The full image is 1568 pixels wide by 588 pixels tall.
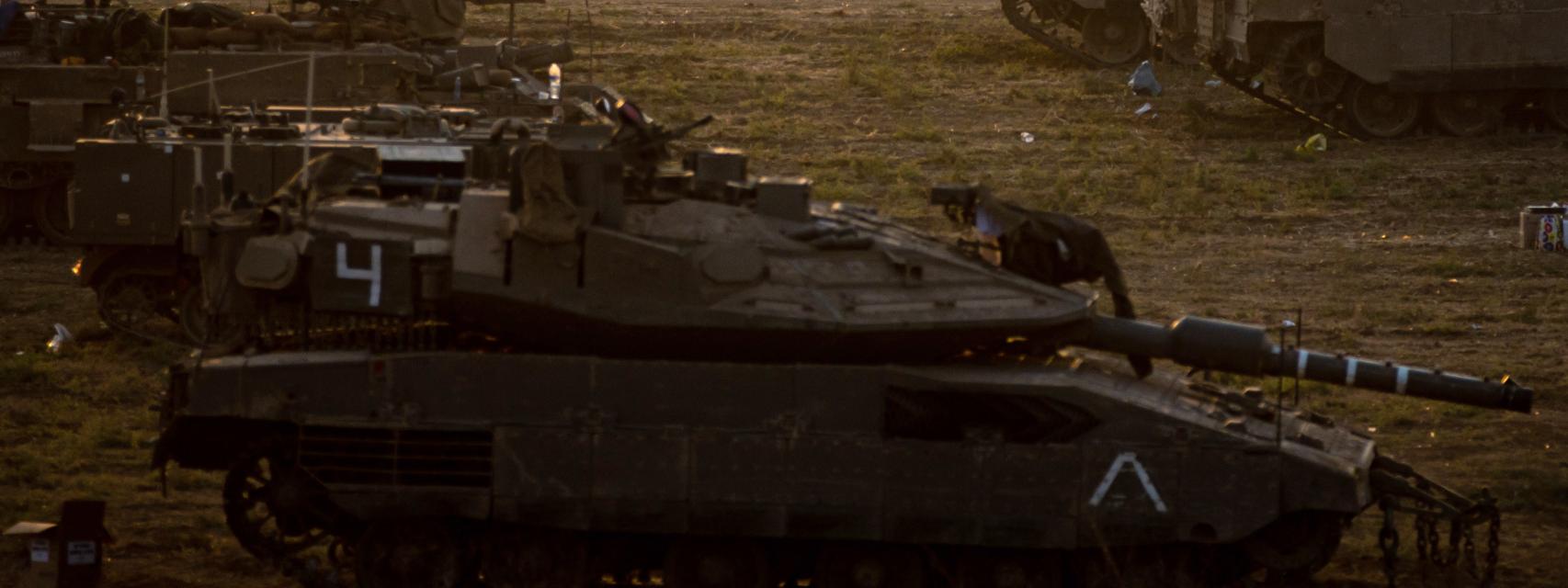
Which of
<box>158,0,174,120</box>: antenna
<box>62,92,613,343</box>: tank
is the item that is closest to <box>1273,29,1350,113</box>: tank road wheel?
<box>62,92,613,343</box>: tank

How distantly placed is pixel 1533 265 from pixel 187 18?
45.3 feet

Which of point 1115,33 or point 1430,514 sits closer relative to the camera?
point 1430,514

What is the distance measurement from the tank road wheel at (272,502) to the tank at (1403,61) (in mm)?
19706

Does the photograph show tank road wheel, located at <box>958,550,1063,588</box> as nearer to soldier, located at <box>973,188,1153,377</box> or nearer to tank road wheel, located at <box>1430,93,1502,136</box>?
soldier, located at <box>973,188,1153,377</box>

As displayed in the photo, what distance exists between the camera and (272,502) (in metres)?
11.0

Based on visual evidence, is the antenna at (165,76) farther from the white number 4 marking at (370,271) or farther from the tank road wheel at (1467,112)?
the tank road wheel at (1467,112)

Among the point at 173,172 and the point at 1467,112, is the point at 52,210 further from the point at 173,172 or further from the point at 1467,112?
the point at 1467,112

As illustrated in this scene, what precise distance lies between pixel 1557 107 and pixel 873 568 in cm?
2111

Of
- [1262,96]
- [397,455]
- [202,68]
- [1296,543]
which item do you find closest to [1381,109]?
[1262,96]

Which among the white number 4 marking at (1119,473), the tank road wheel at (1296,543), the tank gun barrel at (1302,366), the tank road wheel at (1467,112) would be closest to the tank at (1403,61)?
the tank road wheel at (1467,112)

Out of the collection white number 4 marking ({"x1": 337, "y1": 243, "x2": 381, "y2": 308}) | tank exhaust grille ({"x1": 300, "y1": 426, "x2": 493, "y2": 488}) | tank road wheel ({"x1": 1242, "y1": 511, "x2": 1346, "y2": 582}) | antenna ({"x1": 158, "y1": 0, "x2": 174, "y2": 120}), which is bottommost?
tank road wheel ({"x1": 1242, "y1": 511, "x2": 1346, "y2": 582})

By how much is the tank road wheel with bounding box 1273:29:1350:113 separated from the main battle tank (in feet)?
60.5

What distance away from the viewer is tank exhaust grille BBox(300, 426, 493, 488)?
10.6 metres

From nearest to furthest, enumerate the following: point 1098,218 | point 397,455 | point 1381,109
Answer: point 397,455
point 1098,218
point 1381,109
